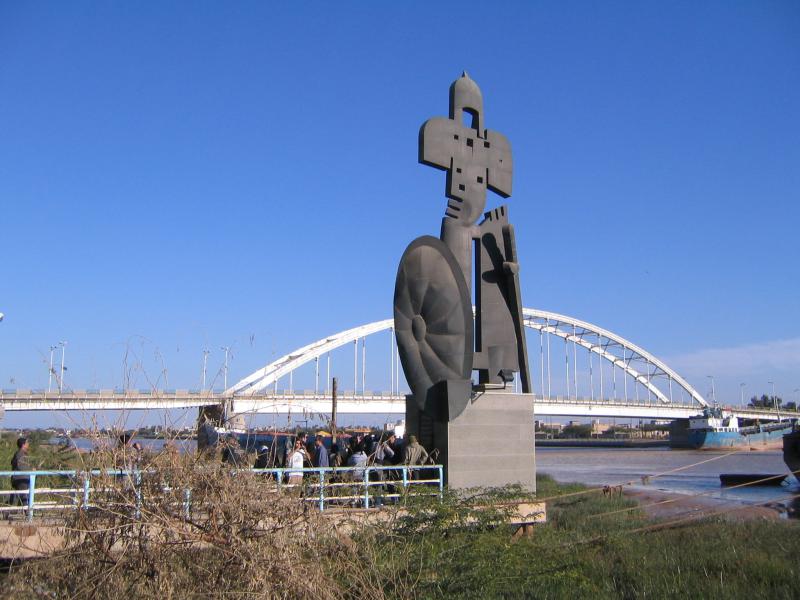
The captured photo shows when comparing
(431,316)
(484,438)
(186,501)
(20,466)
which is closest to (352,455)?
(484,438)

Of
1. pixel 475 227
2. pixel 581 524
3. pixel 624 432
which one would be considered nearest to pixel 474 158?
pixel 475 227

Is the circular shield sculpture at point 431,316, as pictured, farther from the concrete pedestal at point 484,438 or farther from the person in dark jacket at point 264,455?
the person in dark jacket at point 264,455

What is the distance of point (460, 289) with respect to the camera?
1550 cm

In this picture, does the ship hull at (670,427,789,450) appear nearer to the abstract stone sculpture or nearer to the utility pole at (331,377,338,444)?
the utility pole at (331,377,338,444)

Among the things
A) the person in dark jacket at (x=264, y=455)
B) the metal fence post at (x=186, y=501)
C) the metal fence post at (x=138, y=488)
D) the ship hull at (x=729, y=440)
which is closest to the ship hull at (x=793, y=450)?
the person in dark jacket at (x=264, y=455)

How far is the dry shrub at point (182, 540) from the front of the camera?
564cm

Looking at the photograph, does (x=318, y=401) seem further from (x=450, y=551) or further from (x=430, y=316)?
(x=450, y=551)

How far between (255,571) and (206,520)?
1.90ft

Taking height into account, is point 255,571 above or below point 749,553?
above

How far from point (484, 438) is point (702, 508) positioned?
8.83 m

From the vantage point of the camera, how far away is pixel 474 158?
55.1 ft

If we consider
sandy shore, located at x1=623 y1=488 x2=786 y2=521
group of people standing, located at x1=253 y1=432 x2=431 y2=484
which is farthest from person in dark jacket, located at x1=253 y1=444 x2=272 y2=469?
Result: sandy shore, located at x1=623 y1=488 x2=786 y2=521

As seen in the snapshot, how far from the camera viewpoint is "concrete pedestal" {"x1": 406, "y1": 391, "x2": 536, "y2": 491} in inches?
567

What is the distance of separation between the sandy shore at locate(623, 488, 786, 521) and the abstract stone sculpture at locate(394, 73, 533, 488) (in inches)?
203
